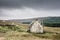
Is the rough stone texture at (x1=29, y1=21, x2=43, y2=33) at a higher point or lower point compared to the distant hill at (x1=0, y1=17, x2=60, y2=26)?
lower

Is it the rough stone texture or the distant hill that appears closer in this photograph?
the rough stone texture

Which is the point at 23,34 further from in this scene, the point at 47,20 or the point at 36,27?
the point at 47,20

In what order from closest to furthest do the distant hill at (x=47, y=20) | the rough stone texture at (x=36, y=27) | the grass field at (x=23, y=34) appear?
the grass field at (x=23, y=34) < the rough stone texture at (x=36, y=27) < the distant hill at (x=47, y=20)

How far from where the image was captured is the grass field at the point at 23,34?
2283 mm

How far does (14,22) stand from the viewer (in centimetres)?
269

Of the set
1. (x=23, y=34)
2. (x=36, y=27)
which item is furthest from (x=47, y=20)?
(x=23, y=34)

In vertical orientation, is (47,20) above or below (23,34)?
above

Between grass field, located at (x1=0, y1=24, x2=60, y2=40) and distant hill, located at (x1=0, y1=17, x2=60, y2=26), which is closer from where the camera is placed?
grass field, located at (x1=0, y1=24, x2=60, y2=40)

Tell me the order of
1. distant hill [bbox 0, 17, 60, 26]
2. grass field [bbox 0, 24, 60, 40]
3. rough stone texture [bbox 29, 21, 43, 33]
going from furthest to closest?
1. distant hill [bbox 0, 17, 60, 26]
2. rough stone texture [bbox 29, 21, 43, 33]
3. grass field [bbox 0, 24, 60, 40]

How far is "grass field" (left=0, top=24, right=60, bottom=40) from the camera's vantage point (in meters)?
2.28

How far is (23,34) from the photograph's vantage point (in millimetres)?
2396

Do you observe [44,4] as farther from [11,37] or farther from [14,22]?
[11,37]

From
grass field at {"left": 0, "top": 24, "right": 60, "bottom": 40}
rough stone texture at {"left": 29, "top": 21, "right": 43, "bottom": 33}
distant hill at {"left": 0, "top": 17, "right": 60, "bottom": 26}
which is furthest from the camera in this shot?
distant hill at {"left": 0, "top": 17, "right": 60, "bottom": 26}

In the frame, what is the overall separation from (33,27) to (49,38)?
1.36ft
